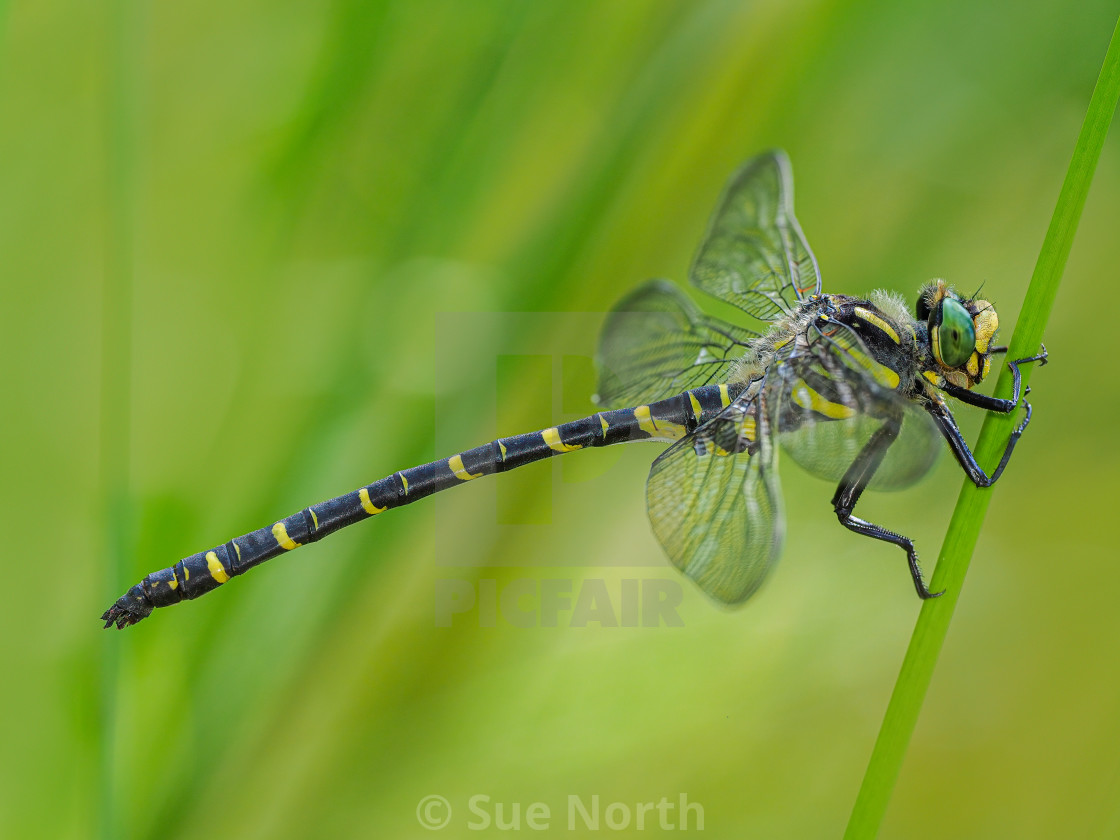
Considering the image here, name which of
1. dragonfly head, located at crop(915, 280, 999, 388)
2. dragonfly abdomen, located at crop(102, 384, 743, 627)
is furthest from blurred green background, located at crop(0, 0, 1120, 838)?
dragonfly head, located at crop(915, 280, 999, 388)

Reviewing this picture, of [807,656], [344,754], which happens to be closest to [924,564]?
[807,656]

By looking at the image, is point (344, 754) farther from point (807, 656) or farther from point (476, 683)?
point (807, 656)

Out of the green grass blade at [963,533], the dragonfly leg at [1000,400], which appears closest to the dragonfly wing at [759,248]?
the dragonfly leg at [1000,400]

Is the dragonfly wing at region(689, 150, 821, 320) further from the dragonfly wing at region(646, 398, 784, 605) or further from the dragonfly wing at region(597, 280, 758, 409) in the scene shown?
the dragonfly wing at region(646, 398, 784, 605)

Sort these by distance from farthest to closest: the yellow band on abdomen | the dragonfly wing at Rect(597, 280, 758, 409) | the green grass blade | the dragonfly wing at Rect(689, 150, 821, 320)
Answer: the dragonfly wing at Rect(597, 280, 758, 409) < the dragonfly wing at Rect(689, 150, 821, 320) < the yellow band on abdomen < the green grass blade

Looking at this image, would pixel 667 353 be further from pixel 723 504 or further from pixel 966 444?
pixel 966 444
